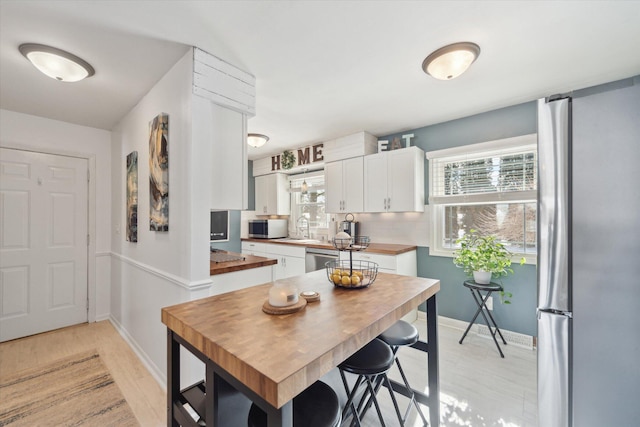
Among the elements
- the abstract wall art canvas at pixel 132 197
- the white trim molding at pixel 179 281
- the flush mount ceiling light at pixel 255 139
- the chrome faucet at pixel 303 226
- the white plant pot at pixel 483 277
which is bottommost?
the white plant pot at pixel 483 277

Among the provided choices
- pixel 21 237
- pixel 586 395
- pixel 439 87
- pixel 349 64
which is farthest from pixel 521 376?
pixel 21 237

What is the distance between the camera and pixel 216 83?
6.48ft

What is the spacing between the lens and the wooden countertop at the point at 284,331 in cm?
70

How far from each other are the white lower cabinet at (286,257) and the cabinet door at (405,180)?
151 centimetres

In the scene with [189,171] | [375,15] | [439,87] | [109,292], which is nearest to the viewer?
[375,15]

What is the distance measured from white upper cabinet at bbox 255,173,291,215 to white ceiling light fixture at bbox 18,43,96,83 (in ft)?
10.5

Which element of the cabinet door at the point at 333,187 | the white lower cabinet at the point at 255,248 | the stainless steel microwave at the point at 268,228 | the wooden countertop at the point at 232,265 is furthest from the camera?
the stainless steel microwave at the point at 268,228

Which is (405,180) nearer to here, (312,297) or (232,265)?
(232,265)

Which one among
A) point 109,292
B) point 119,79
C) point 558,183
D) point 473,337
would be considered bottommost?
point 473,337

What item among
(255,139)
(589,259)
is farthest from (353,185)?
(589,259)

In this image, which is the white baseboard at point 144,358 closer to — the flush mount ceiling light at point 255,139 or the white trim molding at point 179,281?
the white trim molding at point 179,281

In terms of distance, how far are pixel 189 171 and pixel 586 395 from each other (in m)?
2.29

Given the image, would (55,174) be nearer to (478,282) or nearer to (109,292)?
(109,292)

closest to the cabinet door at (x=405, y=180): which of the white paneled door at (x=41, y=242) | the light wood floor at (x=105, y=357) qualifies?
the light wood floor at (x=105, y=357)
